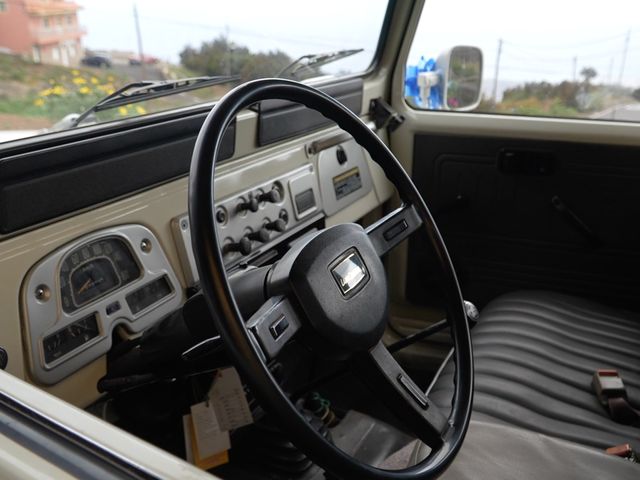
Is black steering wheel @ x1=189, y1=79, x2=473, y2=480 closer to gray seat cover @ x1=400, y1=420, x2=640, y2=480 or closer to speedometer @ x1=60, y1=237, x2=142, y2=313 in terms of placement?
gray seat cover @ x1=400, y1=420, x2=640, y2=480

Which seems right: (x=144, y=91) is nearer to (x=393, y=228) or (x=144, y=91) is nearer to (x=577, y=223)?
(x=393, y=228)

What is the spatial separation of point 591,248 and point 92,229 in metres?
1.65

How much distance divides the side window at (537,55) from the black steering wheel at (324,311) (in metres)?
1.13

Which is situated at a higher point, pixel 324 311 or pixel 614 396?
pixel 324 311

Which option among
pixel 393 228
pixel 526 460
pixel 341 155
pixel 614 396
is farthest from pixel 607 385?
pixel 341 155

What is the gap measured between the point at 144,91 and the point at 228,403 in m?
0.72

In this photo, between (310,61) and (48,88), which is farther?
(310,61)

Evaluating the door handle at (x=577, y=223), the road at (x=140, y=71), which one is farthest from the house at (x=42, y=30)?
the door handle at (x=577, y=223)

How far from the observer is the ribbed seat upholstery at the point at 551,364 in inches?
51.4

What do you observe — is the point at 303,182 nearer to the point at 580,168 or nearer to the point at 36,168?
the point at 36,168

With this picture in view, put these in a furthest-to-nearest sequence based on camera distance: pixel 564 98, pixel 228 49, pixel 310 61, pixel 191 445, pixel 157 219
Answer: pixel 564 98 < pixel 310 61 < pixel 228 49 < pixel 191 445 < pixel 157 219

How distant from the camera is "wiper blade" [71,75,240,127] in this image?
1.25m

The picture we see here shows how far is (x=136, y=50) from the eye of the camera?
133 cm

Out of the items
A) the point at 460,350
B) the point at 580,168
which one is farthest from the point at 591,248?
the point at 460,350
